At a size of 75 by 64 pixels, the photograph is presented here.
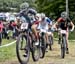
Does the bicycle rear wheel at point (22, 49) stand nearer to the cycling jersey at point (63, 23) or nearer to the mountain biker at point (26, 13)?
the mountain biker at point (26, 13)

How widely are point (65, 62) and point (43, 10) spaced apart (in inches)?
1499

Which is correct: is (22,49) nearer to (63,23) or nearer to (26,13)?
(26,13)

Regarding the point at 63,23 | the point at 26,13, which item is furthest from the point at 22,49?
the point at 63,23

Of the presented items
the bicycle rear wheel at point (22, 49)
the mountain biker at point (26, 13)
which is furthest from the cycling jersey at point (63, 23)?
the bicycle rear wheel at point (22, 49)

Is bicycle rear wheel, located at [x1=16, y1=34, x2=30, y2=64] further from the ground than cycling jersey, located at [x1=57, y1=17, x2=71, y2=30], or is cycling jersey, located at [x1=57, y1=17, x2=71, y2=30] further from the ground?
cycling jersey, located at [x1=57, y1=17, x2=71, y2=30]

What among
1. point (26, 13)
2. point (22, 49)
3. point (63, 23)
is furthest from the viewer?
point (63, 23)

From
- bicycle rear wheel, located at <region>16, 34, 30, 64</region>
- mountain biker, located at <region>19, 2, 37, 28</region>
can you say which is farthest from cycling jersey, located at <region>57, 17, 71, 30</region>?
bicycle rear wheel, located at <region>16, 34, 30, 64</region>

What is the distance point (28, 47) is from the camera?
11812 mm

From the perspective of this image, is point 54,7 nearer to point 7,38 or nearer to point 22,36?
point 7,38

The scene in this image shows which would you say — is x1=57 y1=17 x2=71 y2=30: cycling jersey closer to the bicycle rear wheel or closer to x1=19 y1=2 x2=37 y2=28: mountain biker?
x1=19 y1=2 x2=37 y2=28: mountain biker

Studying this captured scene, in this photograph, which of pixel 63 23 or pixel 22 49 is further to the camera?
pixel 63 23

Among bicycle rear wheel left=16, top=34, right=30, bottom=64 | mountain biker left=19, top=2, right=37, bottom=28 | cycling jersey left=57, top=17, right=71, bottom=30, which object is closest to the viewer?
bicycle rear wheel left=16, top=34, right=30, bottom=64

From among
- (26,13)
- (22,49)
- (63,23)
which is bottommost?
(22,49)

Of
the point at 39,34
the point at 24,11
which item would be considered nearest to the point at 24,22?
the point at 24,11
